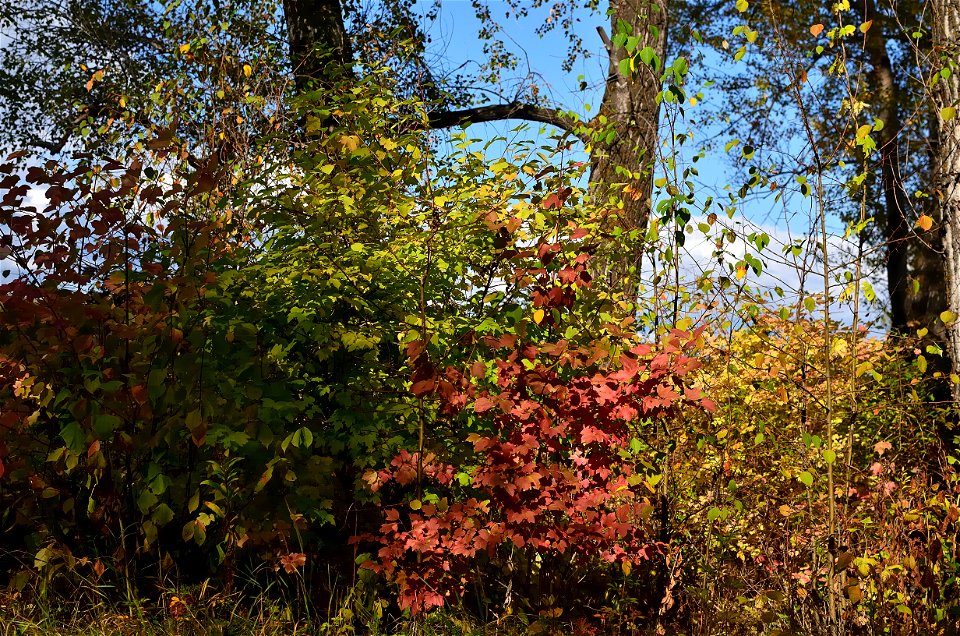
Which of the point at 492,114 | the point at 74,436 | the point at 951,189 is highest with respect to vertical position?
the point at 492,114

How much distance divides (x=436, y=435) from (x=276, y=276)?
132 centimetres

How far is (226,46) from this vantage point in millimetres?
7523

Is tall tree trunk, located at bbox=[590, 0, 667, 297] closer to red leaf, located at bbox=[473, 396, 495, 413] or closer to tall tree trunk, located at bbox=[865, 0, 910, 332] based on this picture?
red leaf, located at bbox=[473, 396, 495, 413]

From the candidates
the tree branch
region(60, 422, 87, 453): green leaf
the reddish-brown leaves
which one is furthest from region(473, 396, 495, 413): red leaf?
the tree branch

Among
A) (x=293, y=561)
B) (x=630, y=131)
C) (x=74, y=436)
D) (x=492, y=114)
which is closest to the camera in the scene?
(x=74, y=436)

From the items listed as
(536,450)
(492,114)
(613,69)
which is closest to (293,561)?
(536,450)

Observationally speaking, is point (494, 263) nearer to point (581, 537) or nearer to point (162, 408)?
point (581, 537)

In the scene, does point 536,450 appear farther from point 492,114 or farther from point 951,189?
point 492,114

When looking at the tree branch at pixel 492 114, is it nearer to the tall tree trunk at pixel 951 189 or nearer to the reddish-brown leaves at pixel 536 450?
the tall tree trunk at pixel 951 189

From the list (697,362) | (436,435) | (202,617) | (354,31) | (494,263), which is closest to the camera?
(697,362)

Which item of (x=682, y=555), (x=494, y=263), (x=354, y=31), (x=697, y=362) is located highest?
(x=354, y=31)

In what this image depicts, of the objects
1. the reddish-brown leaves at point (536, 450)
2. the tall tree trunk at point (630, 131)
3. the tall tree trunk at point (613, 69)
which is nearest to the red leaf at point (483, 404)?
the reddish-brown leaves at point (536, 450)

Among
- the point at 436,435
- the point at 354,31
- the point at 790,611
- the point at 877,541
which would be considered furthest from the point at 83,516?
the point at 354,31

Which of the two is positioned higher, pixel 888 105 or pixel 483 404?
pixel 888 105
